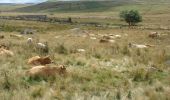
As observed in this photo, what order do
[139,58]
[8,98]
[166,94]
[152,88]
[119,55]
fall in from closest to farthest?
[8,98] → [166,94] → [152,88] → [139,58] → [119,55]

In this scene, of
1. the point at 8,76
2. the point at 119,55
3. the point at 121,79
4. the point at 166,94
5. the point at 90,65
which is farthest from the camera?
the point at 119,55

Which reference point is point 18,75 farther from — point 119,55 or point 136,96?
point 119,55

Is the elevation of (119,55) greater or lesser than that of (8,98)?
lesser

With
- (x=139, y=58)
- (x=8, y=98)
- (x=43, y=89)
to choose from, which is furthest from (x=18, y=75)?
(x=139, y=58)

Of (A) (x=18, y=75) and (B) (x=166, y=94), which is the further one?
(A) (x=18, y=75)

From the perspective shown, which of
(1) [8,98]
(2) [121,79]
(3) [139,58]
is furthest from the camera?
(3) [139,58]

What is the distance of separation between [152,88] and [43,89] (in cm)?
321

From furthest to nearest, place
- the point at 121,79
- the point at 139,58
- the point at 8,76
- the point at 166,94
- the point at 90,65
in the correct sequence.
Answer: the point at 139,58 → the point at 90,65 → the point at 121,79 → the point at 8,76 → the point at 166,94

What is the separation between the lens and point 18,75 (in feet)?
42.1

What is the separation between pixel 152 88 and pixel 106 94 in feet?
5.31

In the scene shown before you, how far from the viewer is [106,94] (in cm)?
1071

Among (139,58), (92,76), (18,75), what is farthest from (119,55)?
(18,75)

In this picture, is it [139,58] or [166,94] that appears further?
[139,58]

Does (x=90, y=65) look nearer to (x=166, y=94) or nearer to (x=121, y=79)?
(x=121, y=79)
